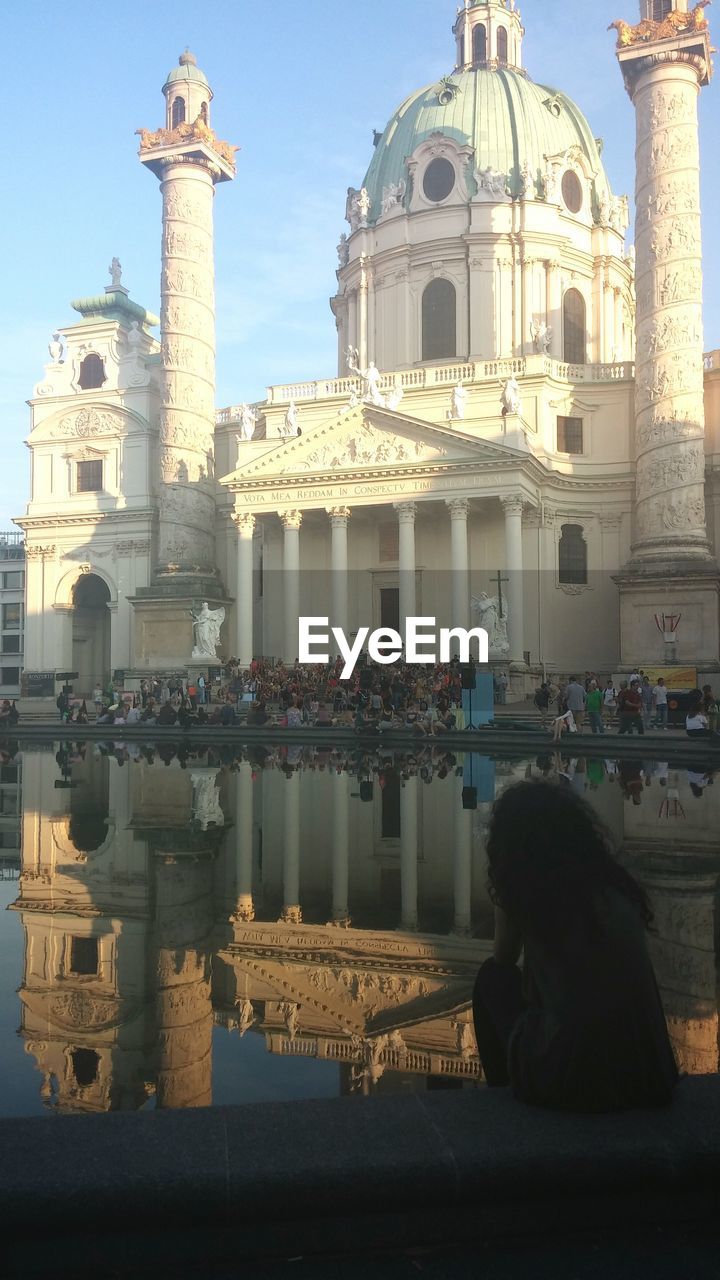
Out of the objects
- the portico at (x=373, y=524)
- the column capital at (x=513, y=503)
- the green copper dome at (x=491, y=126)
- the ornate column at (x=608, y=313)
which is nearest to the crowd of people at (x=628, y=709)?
the portico at (x=373, y=524)

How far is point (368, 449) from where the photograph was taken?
123ft

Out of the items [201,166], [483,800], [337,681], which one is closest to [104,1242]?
[483,800]

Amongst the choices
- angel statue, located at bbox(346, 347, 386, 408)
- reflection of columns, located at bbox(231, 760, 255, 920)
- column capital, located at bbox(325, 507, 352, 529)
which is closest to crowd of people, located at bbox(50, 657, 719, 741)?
column capital, located at bbox(325, 507, 352, 529)

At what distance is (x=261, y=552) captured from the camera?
43.5m

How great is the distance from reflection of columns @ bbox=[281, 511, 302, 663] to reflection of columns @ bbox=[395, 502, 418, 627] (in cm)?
422

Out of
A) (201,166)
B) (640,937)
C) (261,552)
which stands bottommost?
(640,937)

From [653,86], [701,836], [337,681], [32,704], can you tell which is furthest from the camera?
[32,704]

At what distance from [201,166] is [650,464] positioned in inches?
879

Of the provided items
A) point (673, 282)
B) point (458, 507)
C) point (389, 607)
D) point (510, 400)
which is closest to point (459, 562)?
point (458, 507)

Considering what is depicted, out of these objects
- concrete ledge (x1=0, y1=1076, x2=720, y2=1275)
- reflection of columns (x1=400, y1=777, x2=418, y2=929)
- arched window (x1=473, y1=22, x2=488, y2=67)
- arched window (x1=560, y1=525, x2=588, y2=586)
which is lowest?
reflection of columns (x1=400, y1=777, x2=418, y2=929)

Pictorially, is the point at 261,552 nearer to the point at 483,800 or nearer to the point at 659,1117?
the point at 483,800

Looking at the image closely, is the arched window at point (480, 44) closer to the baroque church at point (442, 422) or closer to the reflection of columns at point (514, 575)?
the baroque church at point (442, 422)

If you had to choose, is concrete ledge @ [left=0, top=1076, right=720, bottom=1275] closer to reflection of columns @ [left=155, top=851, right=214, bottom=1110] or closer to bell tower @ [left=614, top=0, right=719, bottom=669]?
reflection of columns @ [left=155, top=851, right=214, bottom=1110]

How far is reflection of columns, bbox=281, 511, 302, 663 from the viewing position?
3850cm
